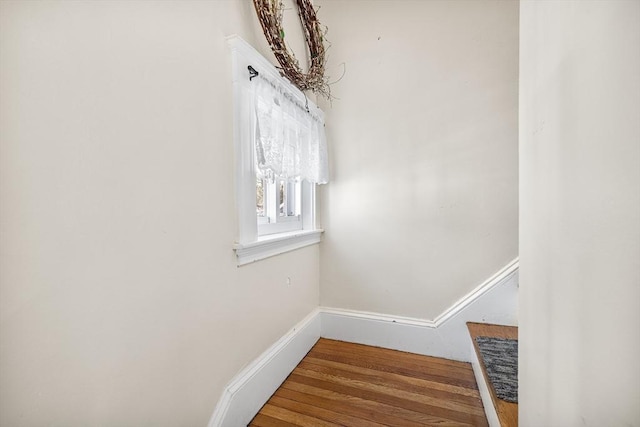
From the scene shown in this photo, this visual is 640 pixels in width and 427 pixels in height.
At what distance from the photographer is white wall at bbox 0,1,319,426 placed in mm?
548

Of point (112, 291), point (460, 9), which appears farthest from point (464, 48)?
point (112, 291)

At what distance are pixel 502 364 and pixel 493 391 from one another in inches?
8.6

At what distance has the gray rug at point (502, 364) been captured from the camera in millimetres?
1118

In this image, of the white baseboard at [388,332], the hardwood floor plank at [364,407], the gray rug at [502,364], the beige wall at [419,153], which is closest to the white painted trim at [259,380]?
the white baseboard at [388,332]

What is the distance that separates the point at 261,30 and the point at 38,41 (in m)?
1.02

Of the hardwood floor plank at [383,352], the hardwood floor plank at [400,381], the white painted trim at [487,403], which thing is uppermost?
the white painted trim at [487,403]

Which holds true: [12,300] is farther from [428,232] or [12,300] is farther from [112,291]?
[428,232]

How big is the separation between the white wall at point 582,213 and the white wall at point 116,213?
39.0 inches

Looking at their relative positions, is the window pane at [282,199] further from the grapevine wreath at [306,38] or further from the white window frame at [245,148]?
the grapevine wreath at [306,38]

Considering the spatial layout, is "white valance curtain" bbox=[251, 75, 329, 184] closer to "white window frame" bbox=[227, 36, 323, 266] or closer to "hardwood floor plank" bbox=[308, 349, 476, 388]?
"white window frame" bbox=[227, 36, 323, 266]

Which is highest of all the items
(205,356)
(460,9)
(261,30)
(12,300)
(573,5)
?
(460,9)

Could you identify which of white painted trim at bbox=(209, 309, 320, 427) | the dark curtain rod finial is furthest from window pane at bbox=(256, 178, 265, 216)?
white painted trim at bbox=(209, 309, 320, 427)

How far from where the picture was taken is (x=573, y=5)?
0.46m

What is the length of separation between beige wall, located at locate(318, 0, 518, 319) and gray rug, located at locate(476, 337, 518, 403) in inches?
13.5
